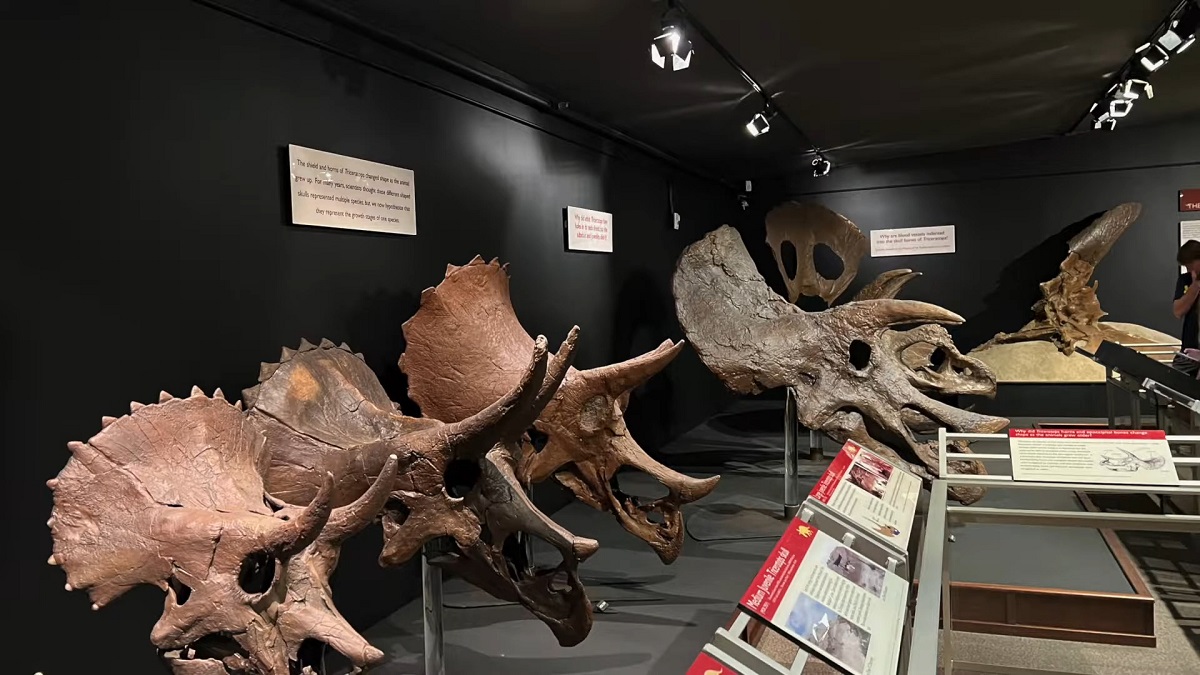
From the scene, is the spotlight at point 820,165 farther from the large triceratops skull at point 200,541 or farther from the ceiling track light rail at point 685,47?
the large triceratops skull at point 200,541

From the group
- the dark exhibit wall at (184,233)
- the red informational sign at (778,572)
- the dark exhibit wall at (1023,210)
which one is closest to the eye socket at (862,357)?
the dark exhibit wall at (184,233)

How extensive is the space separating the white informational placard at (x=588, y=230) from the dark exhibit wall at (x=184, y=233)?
3.01ft

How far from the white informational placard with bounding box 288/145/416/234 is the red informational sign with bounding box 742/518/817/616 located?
2.47 meters

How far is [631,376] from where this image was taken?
10.6 ft

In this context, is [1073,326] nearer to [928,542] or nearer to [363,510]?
[928,542]

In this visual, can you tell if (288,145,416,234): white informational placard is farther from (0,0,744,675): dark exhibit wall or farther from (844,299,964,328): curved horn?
(844,299,964,328): curved horn

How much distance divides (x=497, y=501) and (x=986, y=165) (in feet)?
27.0

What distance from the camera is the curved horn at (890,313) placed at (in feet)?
14.3

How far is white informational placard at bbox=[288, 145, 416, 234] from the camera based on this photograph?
11.2 feet

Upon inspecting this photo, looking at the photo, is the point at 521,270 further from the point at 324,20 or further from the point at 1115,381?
the point at 1115,381

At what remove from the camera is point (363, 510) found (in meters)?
1.67

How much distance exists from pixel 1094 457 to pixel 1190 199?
744 cm

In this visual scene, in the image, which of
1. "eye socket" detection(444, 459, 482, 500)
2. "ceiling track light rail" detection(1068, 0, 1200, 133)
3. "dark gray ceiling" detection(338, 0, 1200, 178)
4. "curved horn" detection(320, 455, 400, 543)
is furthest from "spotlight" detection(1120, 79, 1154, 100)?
"curved horn" detection(320, 455, 400, 543)

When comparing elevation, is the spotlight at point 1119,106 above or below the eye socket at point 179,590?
above
